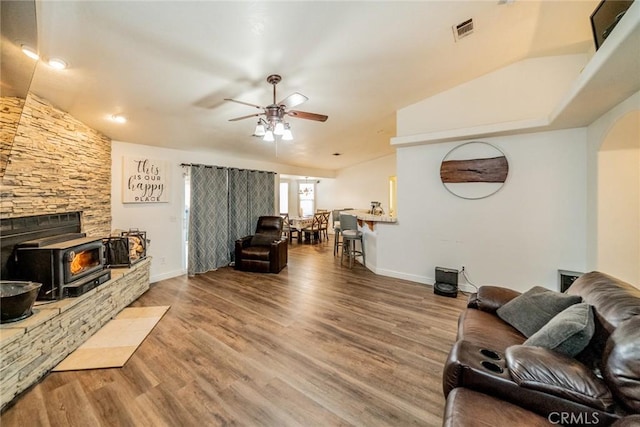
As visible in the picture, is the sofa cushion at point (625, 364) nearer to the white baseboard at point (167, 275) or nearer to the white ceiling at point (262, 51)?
the white ceiling at point (262, 51)

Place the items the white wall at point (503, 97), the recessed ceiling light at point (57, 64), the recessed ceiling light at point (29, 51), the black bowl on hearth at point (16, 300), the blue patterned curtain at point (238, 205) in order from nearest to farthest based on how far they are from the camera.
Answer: the recessed ceiling light at point (29, 51) < the black bowl on hearth at point (16, 300) < the recessed ceiling light at point (57, 64) < the white wall at point (503, 97) < the blue patterned curtain at point (238, 205)

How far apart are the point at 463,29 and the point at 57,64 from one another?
3741mm

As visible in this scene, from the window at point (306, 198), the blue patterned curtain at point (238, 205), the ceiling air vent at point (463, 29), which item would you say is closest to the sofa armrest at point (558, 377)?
the ceiling air vent at point (463, 29)

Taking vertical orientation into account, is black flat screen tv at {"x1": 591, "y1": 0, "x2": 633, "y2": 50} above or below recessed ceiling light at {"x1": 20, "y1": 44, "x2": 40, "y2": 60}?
above

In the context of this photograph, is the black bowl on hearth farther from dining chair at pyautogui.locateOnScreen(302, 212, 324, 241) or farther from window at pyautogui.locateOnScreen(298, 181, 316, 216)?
window at pyautogui.locateOnScreen(298, 181, 316, 216)

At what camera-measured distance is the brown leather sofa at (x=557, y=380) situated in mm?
1015

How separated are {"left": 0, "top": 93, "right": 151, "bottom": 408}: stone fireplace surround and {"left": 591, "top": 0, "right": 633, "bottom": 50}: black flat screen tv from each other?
4.49 metres

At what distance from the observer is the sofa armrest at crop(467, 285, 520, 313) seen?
2082 mm

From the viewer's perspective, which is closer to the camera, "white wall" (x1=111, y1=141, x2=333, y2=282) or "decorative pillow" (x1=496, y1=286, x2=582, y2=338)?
"decorative pillow" (x1=496, y1=286, x2=582, y2=338)

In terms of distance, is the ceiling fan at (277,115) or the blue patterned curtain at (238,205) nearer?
the ceiling fan at (277,115)

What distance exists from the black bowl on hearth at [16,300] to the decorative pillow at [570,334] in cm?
353

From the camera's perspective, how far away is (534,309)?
1.75 m

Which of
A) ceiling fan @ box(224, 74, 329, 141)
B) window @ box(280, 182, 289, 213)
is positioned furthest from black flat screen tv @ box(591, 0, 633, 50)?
window @ box(280, 182, 289, 213)

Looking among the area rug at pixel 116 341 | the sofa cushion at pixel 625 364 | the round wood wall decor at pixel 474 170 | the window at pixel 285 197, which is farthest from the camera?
the window at pixel 285 197
